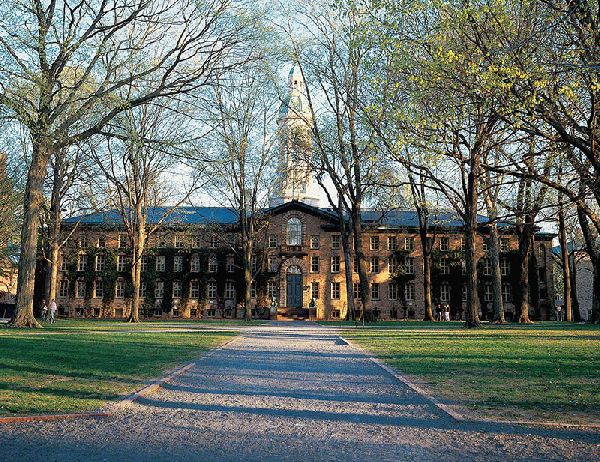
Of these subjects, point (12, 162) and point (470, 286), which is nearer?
point (470, 286)

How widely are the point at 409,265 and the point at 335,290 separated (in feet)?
27.6

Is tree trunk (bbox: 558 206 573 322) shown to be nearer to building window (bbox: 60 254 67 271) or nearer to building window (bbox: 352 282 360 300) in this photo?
building window (bbox: 352 282 360 300)

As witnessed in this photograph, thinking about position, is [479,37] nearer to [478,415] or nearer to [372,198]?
[478,415]

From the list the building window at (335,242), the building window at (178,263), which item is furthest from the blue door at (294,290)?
the building window at (178,263)

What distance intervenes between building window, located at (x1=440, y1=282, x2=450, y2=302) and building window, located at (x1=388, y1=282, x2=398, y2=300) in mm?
4860

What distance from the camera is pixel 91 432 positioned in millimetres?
6238

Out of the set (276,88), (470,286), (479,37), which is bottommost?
(470,286)

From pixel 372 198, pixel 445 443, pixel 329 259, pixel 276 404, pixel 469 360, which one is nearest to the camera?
pixel 445 443

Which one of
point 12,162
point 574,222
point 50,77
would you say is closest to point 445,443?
point 50,77

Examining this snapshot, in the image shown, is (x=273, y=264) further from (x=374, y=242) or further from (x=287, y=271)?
(x=374, y=242)

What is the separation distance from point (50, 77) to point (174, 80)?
4.45m

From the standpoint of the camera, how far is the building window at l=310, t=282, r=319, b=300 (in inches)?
2470

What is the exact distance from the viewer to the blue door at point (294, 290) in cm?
6256

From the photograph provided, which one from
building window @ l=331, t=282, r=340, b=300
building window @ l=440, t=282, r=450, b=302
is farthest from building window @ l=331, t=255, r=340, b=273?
building window @ l=440, t=282, r=450, b=302
